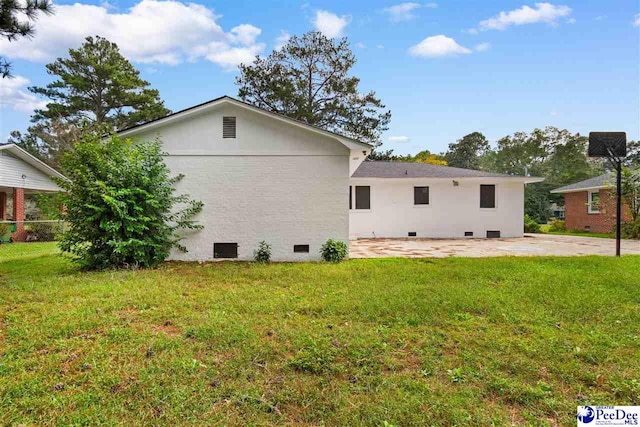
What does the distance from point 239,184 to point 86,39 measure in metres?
25.4

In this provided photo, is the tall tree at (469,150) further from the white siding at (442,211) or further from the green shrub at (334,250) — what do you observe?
the green shrub at (334,250)

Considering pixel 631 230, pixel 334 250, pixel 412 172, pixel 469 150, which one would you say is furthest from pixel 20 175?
pixel 469 150

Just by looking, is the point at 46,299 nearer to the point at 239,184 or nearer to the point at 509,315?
the point at 239,184

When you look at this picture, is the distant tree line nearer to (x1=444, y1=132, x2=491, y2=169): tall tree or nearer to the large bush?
(x1=444, y1=132, x2=491, y2=169): tall tree

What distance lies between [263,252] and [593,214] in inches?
748

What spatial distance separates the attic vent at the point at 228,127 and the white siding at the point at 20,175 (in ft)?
42.1

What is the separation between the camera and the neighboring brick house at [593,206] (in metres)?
16.5

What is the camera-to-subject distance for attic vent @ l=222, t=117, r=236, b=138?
857 centimetres

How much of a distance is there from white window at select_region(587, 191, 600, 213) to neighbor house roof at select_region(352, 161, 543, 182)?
6469mm

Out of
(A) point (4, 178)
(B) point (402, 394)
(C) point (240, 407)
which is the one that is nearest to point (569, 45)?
(B) point (402, 394)

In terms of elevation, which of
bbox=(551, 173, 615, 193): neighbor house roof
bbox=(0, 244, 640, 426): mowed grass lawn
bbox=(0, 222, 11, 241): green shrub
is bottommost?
bbox=(0, 244, 640, 426): mowed grass lawn

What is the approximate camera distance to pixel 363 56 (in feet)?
78.4

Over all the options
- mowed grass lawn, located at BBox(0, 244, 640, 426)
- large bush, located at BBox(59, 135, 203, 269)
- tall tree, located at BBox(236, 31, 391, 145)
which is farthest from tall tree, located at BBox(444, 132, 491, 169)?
large bush, located at BBox(59, 135, 203, 269)

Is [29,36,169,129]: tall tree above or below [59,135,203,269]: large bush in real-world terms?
above
